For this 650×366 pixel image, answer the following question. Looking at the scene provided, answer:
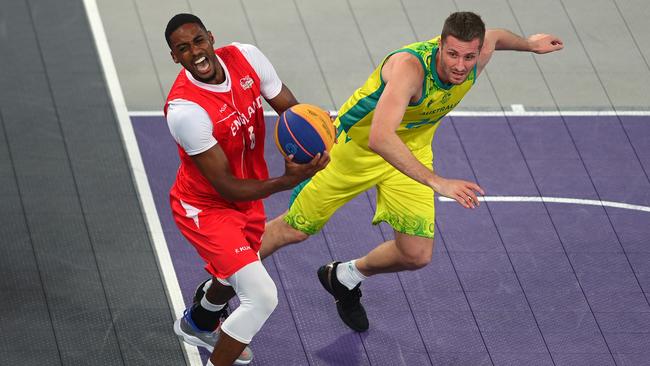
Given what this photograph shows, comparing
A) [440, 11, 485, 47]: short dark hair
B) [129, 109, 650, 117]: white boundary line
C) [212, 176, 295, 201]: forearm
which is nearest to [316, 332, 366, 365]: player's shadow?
[212, 176, 295, 201]: forearm

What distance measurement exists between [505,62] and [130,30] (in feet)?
10.9

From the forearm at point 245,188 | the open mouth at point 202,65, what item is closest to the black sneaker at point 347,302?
the forearm at point 245,188

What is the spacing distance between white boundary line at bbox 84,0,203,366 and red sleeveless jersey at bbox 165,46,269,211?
1.12m

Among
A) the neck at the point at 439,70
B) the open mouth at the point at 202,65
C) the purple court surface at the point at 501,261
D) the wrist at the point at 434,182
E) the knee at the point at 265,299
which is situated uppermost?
the open mouth at the point at 202,65

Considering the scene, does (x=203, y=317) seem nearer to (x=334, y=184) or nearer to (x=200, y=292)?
(x=200, y=292)

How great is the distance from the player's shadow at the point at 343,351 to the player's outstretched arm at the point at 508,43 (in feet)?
6.22

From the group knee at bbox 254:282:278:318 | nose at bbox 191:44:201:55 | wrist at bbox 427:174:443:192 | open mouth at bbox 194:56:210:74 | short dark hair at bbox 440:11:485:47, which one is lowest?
knee at bbox 254:282:278:318

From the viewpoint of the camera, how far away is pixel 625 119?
30.3ft

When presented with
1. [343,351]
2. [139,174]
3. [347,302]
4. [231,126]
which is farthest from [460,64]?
[139,174]

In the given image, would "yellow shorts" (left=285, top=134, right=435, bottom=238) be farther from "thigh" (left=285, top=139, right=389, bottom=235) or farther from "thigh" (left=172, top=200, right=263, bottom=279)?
"thigh" (left=172, top=200, right=263, bottom=279)

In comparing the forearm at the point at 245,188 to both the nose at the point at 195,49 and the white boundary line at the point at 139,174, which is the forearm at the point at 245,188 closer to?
the nose at the point at 195,49

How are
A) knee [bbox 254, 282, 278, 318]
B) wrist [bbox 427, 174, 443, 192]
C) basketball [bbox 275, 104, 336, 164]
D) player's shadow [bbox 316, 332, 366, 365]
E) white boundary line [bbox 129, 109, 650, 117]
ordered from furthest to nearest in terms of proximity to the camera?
1. white boundary line [bbox 129, 109, 650, 117]
2. player's shadow [bbox 316, 332, 366, 365]
3. knee [bbox 254, 282, 278, 318]
4. basketball [bbox 275, 104, 336, 164]
5. wrist [bbox 427, 174, 443, 192]

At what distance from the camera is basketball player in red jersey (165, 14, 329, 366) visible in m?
5.95

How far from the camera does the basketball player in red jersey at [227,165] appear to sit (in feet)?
19.5
